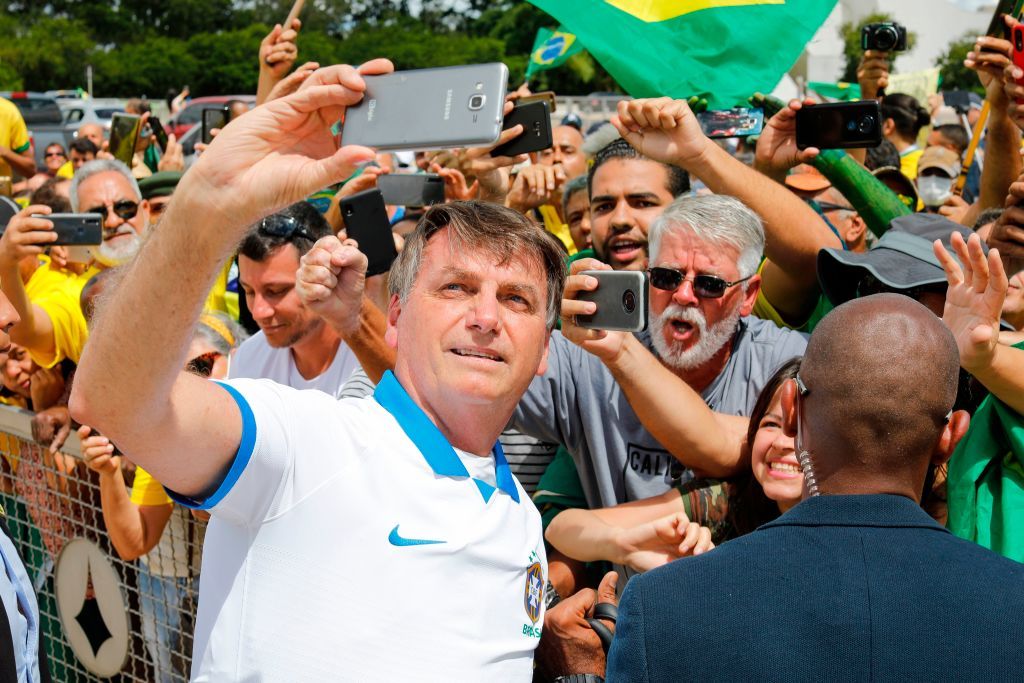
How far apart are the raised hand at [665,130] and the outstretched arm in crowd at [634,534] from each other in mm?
1182

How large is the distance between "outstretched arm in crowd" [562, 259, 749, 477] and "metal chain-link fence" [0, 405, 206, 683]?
1764mm

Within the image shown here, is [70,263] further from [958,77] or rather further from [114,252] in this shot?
[958,77]

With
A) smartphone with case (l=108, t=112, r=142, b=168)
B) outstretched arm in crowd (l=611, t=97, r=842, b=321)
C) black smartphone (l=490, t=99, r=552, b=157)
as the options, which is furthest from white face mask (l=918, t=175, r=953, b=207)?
smartphone with case (l=108, t=112, r=142, b=168)

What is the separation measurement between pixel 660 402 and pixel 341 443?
3.72 ft

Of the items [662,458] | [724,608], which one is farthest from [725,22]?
[724,608]

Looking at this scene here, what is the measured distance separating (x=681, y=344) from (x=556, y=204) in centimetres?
320

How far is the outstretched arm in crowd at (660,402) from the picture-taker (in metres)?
2.93

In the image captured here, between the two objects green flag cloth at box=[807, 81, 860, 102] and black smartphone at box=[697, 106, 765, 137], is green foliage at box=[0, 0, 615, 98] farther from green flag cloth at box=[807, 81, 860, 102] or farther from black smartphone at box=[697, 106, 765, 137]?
black smartphone at box=[697, 106, 765, 137]

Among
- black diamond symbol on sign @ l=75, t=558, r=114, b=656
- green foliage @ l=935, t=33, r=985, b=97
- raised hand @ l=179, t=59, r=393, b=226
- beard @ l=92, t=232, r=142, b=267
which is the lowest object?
green foliage @ l=935, t=33, r=985, b=97

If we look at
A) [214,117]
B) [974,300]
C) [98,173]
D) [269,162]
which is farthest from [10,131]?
[974,300]

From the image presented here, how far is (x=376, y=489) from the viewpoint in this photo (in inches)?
82.4

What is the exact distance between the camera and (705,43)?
4219 mm

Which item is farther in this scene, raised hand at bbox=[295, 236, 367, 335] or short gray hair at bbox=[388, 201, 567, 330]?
raised hand at bbox=[295, 236, 367, 335]

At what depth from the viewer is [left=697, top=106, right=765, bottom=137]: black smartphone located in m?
4.04
